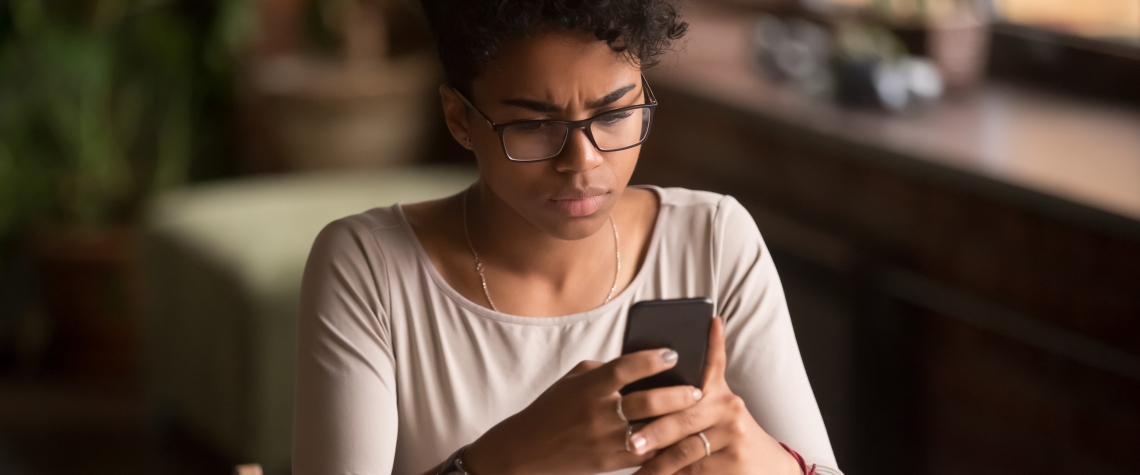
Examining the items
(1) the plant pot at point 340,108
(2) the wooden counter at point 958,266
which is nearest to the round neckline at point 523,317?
(2) the wooden counter at point 958,266

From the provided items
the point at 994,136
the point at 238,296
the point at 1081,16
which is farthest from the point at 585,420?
the point at 1081,16

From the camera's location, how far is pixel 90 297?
3238mm

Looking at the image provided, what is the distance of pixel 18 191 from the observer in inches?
127

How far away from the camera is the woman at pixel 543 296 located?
965 mm

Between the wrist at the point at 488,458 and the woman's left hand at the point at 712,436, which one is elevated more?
the woman's left hand at the point at 712,436

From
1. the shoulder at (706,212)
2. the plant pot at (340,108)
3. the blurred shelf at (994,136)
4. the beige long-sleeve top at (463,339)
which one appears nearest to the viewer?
the beige long-sleeve top at (463,339)

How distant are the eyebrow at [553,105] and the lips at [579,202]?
8 cm

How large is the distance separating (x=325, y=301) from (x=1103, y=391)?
1.34 m

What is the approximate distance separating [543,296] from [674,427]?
29 centimetres

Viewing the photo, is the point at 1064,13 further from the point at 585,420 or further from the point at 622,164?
the point at 585,420

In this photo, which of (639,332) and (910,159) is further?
(910,159)

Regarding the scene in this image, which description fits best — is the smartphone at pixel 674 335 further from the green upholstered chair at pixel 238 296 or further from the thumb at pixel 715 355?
A: the green upholstered chair at pixel 238 296

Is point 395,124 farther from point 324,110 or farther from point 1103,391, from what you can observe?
point 1103,391

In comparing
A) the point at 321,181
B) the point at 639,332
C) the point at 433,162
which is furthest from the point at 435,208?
the point at 433,162
